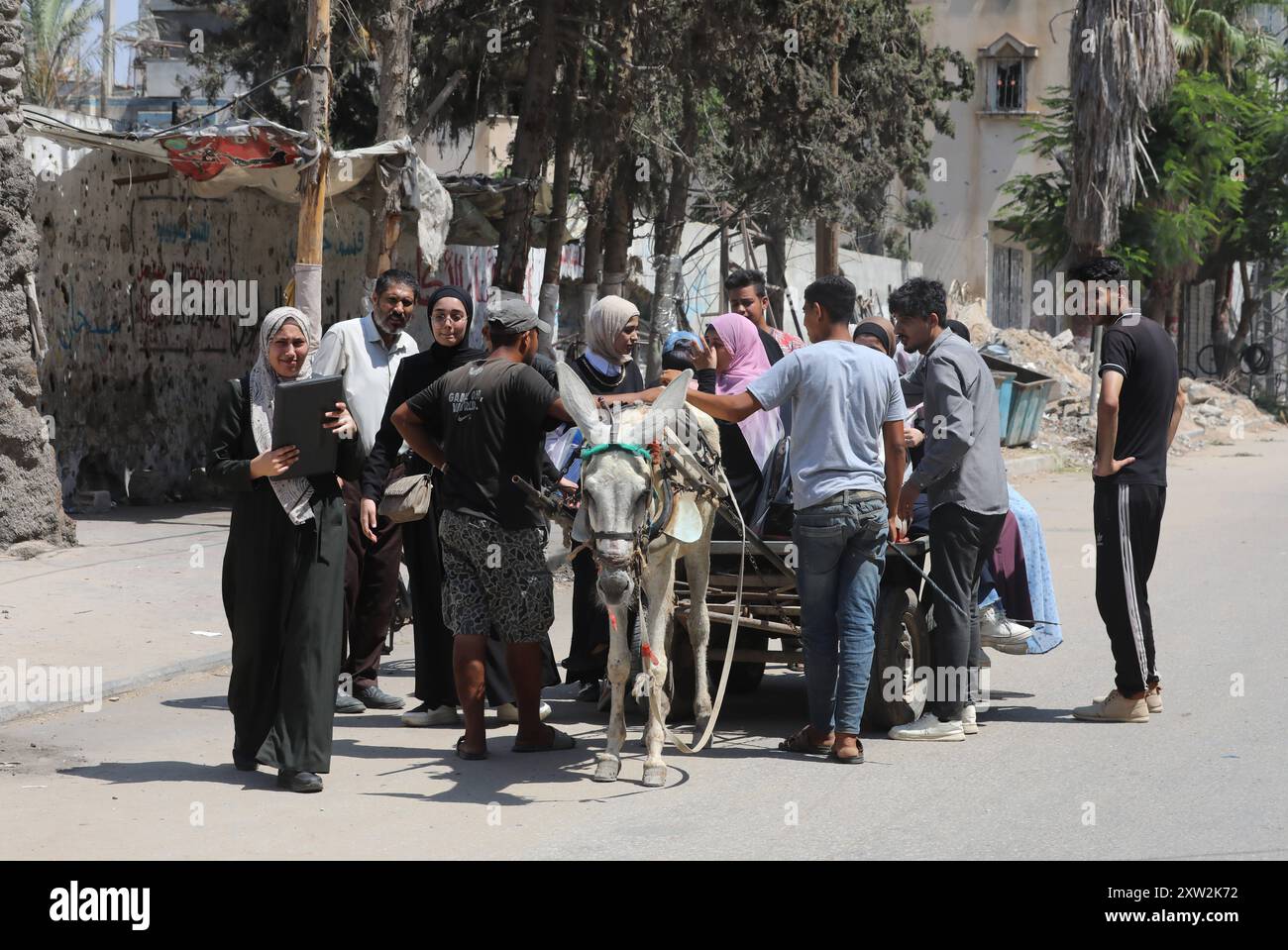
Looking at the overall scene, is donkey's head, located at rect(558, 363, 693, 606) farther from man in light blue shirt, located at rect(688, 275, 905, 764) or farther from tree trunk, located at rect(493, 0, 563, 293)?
tree trunk, located at rect(493, 0, 563, 293)

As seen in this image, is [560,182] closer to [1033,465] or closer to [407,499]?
[1033,465]

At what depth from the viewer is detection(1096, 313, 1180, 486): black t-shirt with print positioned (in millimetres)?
7504

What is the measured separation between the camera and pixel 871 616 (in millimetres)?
6734

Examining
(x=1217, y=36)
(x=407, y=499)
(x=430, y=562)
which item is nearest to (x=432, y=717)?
(x=430, y=562)

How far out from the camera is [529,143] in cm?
1641

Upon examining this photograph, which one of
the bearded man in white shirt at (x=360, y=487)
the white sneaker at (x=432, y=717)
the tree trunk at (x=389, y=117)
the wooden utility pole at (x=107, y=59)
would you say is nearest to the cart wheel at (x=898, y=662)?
the white sneaker at (x=432, y=717)

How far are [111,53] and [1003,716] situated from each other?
140ft

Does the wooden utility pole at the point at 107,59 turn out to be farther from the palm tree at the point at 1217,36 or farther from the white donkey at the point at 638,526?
the white donkey at the point at 638,526

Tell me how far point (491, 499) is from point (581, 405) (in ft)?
2.41

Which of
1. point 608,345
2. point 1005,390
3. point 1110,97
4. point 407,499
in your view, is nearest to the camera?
point 407,499

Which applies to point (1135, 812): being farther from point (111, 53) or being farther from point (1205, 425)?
point (111, 53)

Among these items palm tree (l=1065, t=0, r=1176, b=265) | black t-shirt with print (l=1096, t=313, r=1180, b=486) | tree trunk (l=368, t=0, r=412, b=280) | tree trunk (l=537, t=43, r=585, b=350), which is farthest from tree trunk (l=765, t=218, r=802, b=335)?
black t-shirt with print (l=1096, t=313, r=1180, b=486)

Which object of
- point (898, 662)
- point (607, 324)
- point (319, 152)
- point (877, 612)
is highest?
point (319, 152)

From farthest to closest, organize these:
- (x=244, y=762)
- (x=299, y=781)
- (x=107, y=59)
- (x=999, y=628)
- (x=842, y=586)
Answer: (x=107, y=59)
(x=999, y=628)
(x=842, y=586)
(x=244, y=762)
(x=299, y=781)
